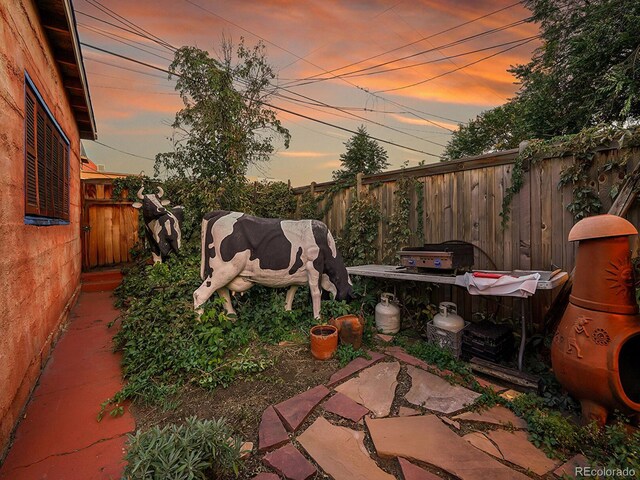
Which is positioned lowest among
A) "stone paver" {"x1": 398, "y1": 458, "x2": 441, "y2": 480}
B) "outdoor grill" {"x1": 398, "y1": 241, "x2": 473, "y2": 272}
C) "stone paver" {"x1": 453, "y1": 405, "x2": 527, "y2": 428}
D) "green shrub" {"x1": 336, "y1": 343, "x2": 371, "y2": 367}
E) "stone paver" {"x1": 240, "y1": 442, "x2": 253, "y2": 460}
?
"stone paver" {"x1": 453, "y1": 405, "x2": 527, "y2": 428}

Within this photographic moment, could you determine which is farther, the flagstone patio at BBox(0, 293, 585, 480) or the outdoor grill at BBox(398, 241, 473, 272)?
the outdoor grill at BBox(398, 241, 473, 272)

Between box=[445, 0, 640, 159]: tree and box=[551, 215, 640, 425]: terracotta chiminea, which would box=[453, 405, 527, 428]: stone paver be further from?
box=[445, 0, 640, 159]: tree

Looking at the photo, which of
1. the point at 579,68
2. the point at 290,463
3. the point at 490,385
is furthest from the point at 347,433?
the point at 579,68

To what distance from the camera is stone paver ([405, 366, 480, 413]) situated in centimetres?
220

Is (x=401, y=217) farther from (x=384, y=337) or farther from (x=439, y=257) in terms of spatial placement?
(x=384, y=337)

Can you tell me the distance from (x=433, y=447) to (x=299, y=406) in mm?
951

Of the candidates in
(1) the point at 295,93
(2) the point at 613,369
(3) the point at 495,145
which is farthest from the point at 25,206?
(3) the point at 495,145

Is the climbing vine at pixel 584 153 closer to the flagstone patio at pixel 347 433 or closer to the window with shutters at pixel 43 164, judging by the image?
the flagstone patio at pixel 347 433

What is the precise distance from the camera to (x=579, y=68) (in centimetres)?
697

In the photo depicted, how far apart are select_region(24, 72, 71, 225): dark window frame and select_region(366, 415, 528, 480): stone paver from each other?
338 centimetres

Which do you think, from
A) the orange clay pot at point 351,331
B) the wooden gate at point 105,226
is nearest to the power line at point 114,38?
the wooden gate at point 105,226

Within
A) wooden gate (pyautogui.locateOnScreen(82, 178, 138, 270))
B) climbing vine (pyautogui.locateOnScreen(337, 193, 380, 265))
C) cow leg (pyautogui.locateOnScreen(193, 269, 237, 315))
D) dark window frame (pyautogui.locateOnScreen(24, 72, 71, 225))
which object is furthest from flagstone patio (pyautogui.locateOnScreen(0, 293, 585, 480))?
wooden gate (pyautogui.locateOnScreen(82, 178, 138, 270))

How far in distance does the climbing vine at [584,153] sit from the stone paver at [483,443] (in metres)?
2.29
